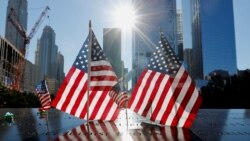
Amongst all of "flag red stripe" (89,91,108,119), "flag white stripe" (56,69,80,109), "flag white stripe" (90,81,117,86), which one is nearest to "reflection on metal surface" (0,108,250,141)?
"flag red stripe" (89,91,108,119)

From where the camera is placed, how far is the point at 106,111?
18172 millimetres

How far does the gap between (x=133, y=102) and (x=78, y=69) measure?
335 centimetres

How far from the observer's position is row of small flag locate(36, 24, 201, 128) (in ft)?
51.6

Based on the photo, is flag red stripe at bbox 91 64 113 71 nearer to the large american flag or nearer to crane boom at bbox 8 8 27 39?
the large american flag

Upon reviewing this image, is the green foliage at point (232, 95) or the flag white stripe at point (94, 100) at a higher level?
the flag white stripe at point (94, 100)

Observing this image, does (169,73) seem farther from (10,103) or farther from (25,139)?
(10,103)

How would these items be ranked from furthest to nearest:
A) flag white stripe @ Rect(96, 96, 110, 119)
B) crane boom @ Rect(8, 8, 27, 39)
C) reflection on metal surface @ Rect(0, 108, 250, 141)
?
crane boom @ Rect(8, 8, 27, 39) < reflection on metal surface @ Rect(0, 108, 250, 141) < flag white stripe @ Rect(96, 96, 110, 119)

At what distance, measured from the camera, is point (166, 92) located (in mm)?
16391

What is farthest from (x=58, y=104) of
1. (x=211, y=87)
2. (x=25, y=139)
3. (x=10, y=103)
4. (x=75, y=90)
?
(x=211, y=87)

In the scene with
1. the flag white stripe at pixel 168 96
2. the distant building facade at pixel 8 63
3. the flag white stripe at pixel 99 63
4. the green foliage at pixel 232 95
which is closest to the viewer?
the flag white stripe at pixel 99 63

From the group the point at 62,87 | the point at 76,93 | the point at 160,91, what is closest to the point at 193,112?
the point at 160,91

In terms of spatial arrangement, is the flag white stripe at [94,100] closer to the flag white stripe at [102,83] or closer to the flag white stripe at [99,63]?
the flag white stripe at [102,83]

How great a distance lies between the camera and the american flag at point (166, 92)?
16.0 meters

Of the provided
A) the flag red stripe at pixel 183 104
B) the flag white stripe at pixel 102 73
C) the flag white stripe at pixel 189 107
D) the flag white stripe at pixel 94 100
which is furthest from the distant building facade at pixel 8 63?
the flag white stripe at pixel 189 107
